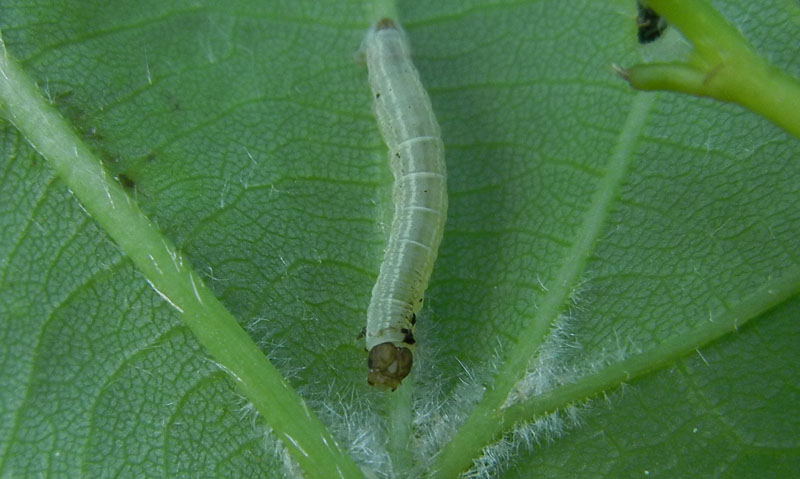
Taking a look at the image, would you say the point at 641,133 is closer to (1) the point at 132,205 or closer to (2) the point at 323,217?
(2) the point at 323,217

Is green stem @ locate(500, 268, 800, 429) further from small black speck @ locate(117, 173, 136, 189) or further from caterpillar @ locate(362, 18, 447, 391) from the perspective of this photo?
small black speck @ locate(117, 173, 136, 189)

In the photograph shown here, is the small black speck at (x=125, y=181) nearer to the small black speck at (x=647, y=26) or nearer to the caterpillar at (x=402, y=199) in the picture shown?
the caterpillar at (x=402, y=199)

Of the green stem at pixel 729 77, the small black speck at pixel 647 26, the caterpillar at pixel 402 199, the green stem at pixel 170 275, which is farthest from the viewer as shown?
the small black speck at pixel 647 26

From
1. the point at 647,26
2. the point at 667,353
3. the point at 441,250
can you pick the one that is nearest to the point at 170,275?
the point at 441,250

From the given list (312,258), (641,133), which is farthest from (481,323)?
(641,133)

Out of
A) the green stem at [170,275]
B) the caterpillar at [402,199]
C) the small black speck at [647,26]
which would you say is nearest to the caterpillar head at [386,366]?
the caterpillar at [402,199]

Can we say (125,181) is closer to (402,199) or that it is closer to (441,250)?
(402,199)
